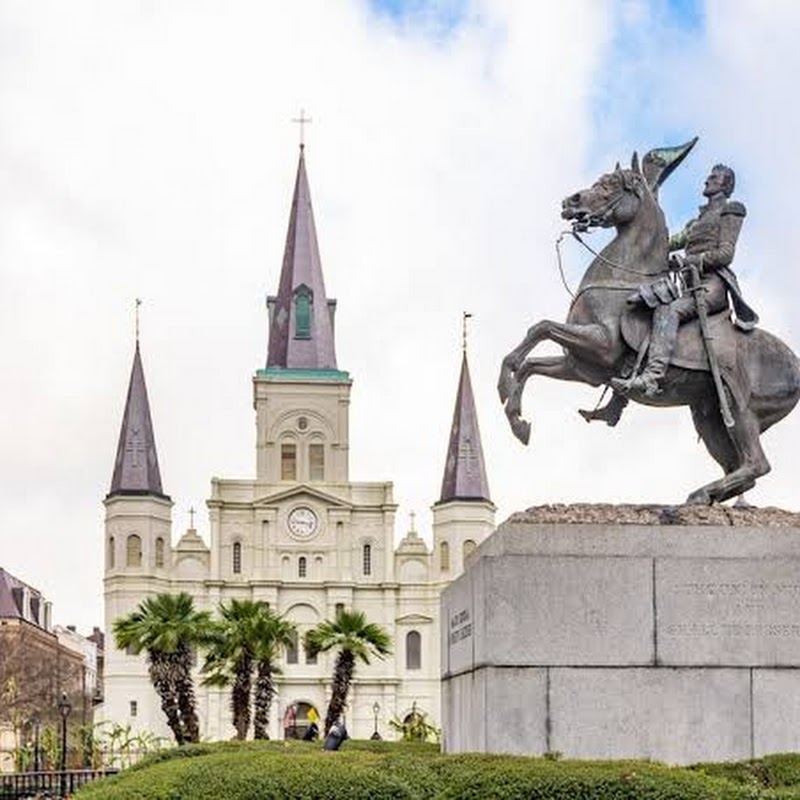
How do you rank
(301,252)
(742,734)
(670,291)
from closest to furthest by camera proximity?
(742,734)
(670,291)
(301,252)

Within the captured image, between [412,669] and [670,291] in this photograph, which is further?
[412,669]

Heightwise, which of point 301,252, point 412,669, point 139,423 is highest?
point 301,252

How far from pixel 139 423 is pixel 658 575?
99064 mm

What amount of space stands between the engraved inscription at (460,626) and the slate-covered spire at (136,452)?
317ft

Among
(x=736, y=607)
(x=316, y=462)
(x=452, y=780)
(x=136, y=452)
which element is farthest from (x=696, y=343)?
(x=316, y=462)

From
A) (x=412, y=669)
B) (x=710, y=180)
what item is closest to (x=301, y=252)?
(x=412, y=669)

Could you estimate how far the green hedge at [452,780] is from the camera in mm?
11031

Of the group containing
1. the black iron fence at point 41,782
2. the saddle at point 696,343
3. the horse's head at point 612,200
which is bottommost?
the black iron fence at point 41,782

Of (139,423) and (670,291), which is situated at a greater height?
(139,423)

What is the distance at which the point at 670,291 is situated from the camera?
14.7 m

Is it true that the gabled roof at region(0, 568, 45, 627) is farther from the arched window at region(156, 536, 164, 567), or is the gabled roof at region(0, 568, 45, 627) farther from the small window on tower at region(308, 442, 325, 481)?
the small window on tower at region(308, 442, 325, 481)

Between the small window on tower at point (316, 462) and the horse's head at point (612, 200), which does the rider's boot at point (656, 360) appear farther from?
the small window on tower at point (316, 462)

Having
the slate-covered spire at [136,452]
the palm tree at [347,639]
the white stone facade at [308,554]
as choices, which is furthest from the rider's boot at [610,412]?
the slate-covered spire at [136,452]

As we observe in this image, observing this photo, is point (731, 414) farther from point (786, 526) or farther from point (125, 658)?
point (125, 658)
